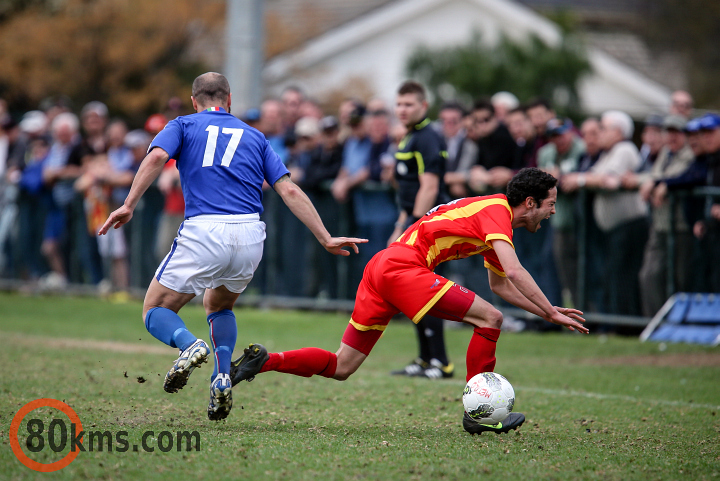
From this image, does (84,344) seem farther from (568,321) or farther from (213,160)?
(568,321)

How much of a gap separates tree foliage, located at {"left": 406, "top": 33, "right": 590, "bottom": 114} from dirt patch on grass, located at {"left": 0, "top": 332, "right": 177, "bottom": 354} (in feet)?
45.0

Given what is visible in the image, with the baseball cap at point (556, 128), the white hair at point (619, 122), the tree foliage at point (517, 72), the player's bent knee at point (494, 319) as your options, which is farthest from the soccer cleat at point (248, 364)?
the tree foliage at point (517, 72)

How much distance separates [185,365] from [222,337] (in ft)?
2.32

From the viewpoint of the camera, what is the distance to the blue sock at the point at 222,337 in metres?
5.86

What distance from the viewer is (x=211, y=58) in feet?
95.4

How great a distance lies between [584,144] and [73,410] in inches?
302

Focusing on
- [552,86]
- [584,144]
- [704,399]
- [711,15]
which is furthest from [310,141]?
[711,15]

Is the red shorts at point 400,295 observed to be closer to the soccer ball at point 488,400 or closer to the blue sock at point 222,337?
the soccer ball at point 488,400

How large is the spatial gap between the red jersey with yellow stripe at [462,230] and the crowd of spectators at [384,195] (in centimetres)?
505

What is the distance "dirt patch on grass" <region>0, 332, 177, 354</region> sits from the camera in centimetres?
937

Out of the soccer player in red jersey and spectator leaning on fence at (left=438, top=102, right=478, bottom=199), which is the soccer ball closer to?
the soccer player in red jersey

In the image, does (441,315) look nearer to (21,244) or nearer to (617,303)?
(617,303)

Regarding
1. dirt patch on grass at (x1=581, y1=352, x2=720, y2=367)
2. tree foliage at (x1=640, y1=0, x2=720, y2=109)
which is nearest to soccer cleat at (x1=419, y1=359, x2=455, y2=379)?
dirt patch on grass at (x1=581, y1=352, x2=720, y2=367)

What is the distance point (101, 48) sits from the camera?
939 inches
